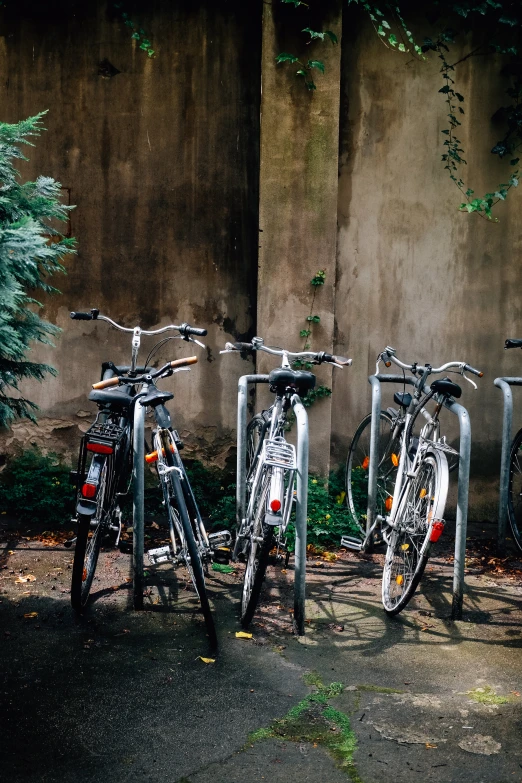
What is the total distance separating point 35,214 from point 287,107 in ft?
8.11

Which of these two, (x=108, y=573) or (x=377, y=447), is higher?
(x=377, y=447)

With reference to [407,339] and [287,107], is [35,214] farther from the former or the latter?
[407,339]

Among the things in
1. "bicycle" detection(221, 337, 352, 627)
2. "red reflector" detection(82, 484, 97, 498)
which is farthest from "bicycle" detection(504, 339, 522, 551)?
"red reflector" detection(82, 484, 97, 498)

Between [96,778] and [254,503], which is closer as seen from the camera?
[96,778]

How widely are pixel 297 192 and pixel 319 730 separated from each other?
13.1ft

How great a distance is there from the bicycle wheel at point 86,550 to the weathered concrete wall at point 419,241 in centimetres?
258

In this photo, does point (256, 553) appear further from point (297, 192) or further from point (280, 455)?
point (297, 192)

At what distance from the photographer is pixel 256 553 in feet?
14.5

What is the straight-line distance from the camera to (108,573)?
5.13 metres

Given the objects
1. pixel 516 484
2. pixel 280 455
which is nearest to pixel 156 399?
pixel 280 455

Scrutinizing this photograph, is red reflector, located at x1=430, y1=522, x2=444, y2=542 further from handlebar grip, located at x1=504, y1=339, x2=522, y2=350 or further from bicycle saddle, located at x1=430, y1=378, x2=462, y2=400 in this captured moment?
handlebar grip, located at x1=504, y1=339, x2=522, y2=350

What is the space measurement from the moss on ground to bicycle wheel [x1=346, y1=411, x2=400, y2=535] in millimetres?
2356

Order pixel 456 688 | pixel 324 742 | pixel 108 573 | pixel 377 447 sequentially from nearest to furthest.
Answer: pixel 324 742
pixel 456 688
pixel 108 573
pixel 377 447

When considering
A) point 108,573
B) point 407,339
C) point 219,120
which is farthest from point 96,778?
point 219,120
